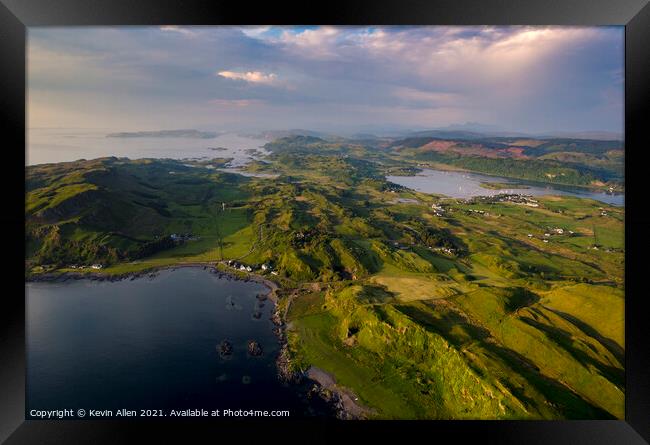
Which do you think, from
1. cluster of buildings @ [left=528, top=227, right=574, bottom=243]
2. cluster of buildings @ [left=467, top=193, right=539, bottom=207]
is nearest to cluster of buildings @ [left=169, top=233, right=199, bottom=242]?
cluster of buildings @ [left=467, top=193, right=539, bottom=207]

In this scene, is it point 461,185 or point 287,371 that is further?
point 461,185

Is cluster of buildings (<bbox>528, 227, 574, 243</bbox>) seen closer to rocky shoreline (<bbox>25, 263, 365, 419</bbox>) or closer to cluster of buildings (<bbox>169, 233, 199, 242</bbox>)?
rocky shoreline (<bbox>25, 263, 365, 419</bbox>)

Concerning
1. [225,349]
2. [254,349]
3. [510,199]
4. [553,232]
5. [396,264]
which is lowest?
[254,349]

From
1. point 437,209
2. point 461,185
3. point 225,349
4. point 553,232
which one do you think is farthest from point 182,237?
point 461,185

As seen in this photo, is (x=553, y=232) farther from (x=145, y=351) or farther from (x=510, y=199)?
(x=145, y=351)
